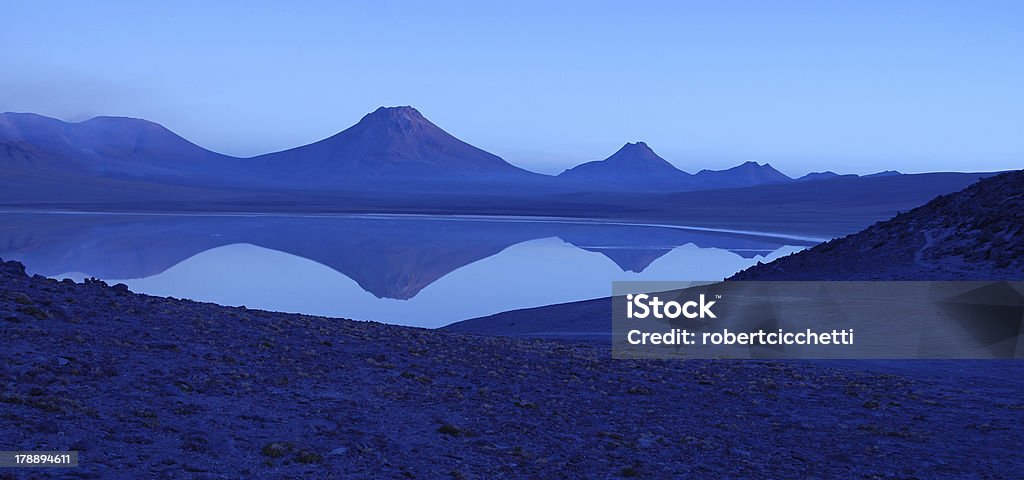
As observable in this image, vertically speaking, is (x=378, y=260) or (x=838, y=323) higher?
(x=838, y=323)

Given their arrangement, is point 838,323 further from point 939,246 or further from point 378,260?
point 378,260

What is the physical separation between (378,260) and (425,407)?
23438 millimetres

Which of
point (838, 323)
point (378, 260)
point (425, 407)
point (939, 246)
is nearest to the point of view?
point (425, 407)

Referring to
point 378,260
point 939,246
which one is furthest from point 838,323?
point 378,260

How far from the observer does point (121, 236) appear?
126 ft

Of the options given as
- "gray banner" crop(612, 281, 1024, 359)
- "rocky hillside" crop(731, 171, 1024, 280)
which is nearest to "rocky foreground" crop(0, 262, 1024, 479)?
"gray banner" crop(612, 281, 1024, 359)

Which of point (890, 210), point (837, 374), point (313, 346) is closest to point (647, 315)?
point (837, 374)

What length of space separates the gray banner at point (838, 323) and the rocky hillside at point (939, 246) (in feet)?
4.28

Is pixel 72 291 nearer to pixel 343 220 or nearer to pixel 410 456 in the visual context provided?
pixel 410 456

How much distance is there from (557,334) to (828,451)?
8268 mm

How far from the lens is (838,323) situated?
13703mm

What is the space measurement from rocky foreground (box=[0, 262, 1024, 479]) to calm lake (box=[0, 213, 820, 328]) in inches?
335

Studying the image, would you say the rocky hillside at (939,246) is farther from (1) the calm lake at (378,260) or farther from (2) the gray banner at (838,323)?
(1) the calm lake at (378,260)

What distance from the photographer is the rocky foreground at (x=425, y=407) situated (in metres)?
6.01
